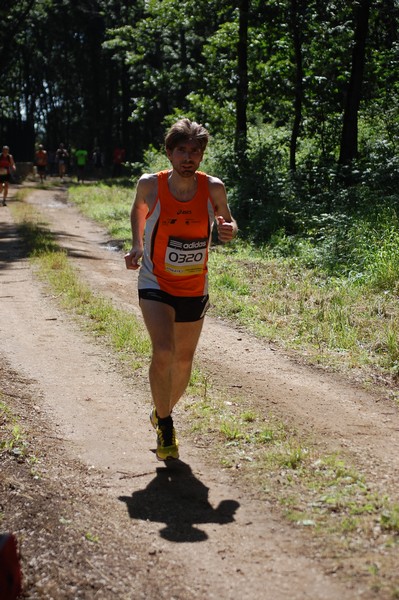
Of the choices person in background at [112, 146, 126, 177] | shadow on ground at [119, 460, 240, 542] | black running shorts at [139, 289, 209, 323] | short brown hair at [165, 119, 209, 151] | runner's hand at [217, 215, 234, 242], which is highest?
person in background at [112, 146, 126, 177]

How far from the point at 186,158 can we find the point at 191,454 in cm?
194

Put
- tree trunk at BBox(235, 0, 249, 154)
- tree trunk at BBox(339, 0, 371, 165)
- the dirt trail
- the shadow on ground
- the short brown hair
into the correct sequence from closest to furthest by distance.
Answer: the dirt trail < the shadow on ground < the short brown hair < tree trunk at BBox(339, 0, 371, 165) < tree trunk at BBox(235, 0, 249, 154)

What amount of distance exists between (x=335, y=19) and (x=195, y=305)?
15.1 meters

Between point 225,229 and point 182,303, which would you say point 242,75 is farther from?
point 182,303

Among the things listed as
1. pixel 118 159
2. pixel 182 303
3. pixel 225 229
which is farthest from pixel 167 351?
pixel 118 159

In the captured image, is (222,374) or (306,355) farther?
(306,355)

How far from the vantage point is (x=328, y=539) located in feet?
12.8

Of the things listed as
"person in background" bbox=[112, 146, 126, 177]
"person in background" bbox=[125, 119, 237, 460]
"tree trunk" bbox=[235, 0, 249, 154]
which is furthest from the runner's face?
"person in background" bbox=[112, 146, 126, 177]

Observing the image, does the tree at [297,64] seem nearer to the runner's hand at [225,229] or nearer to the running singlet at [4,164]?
the running singlet at [4,164]

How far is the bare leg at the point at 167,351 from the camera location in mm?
4871

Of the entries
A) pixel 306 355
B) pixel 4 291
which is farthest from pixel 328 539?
pixel 4 291

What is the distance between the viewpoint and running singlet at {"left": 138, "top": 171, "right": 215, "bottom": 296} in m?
4.88

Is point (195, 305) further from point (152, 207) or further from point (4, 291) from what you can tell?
point (4, 291)

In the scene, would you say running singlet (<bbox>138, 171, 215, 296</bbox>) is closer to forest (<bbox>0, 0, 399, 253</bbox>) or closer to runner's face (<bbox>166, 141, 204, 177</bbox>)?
runner's face (<bbox>166, 141, 204, 177</bbox>)
